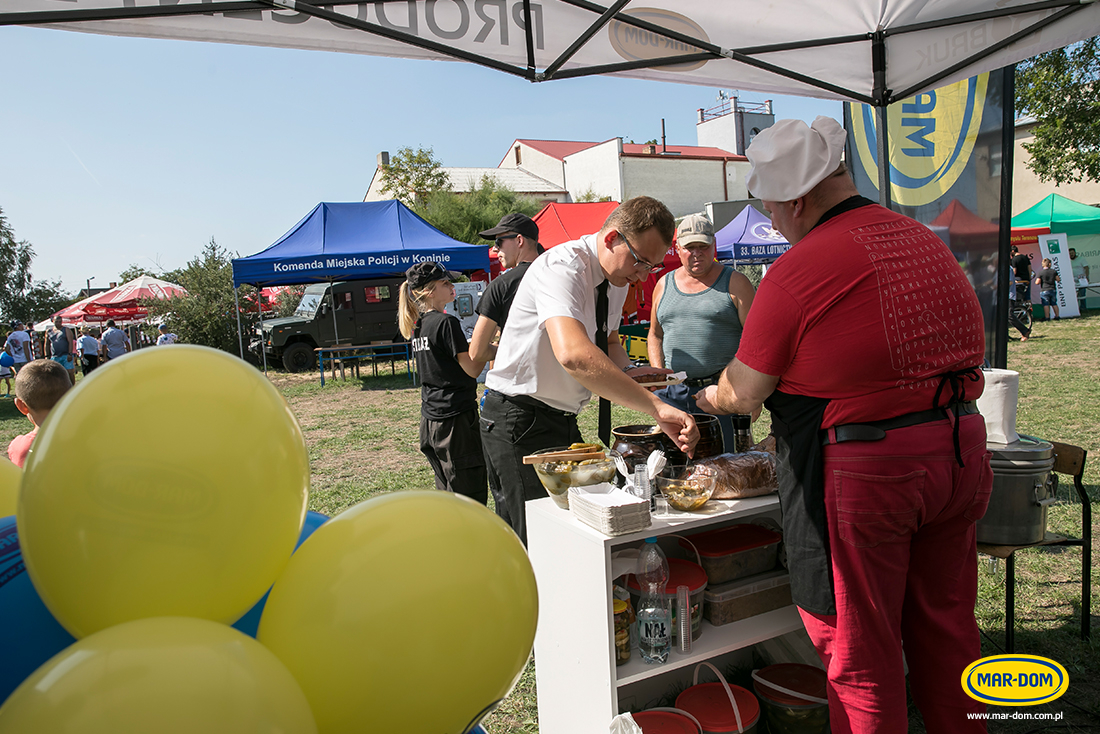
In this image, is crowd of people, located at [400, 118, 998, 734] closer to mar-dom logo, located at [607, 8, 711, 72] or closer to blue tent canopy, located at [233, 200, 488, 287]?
mar-dom logo, located at [607, 8, 711, 72]

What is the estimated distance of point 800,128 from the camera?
70.2 inches

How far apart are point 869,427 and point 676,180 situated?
4012 centimetres

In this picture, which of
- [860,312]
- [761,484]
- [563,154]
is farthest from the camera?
[563,154]

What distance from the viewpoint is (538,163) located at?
150 feet

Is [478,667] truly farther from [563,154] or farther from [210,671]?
[563,154]

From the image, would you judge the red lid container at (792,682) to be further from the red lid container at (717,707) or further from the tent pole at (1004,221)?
the tent pole at (1004,221)

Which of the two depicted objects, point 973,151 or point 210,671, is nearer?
point 210,671

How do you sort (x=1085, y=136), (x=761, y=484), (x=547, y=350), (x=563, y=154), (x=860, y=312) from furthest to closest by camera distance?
(x=563, y=154) < (x=1085, y=136) < (x=547, y=350) < (x=761, y=484) < (x=860, y=312)

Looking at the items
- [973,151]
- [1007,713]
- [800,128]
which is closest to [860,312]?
[800,128]

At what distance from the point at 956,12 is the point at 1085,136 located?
565 inches

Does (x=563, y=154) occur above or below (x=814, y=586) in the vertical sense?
above

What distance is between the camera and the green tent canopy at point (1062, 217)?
56.3 feet

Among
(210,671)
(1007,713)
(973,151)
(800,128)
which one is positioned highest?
(973,151)

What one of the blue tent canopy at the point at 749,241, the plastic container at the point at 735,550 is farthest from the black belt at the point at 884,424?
the blue tent canopy at the point at 749,241
